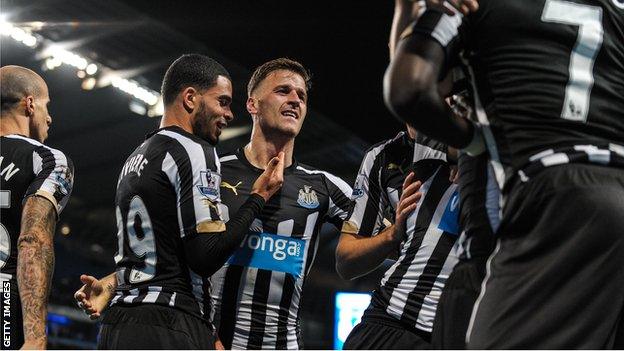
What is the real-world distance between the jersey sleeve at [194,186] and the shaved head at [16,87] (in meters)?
1.15

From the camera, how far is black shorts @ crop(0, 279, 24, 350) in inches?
146

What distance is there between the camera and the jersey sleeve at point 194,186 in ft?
10.3

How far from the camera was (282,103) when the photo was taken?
13.9 feet

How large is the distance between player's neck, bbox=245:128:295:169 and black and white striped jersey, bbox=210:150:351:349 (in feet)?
0.30

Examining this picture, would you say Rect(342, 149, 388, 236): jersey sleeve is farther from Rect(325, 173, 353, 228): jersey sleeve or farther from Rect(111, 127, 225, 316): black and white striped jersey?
Rect(111, 127, 225, 316): black and white striped jersey

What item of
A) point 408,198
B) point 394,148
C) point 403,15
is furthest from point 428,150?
point 403,15

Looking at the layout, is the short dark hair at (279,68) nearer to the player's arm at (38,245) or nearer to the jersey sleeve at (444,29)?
the player's arm at (38,245)

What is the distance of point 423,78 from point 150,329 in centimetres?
164

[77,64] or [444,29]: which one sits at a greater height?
[444,29]

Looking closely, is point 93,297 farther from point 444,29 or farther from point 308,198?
point 444,29

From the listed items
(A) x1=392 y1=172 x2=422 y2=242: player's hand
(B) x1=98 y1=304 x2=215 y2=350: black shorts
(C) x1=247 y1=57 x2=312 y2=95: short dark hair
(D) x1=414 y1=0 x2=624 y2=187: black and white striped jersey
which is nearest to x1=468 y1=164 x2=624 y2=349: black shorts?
(D) x1=414 y1=0 x2=624 y2=187: black and white striped jersey

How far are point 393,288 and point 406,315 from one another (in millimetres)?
130

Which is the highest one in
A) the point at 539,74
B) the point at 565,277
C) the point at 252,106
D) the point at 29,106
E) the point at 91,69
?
the point at 539,74

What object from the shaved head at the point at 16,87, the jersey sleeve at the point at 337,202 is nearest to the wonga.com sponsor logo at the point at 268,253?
the jersey sleeve at the point at 337,202
